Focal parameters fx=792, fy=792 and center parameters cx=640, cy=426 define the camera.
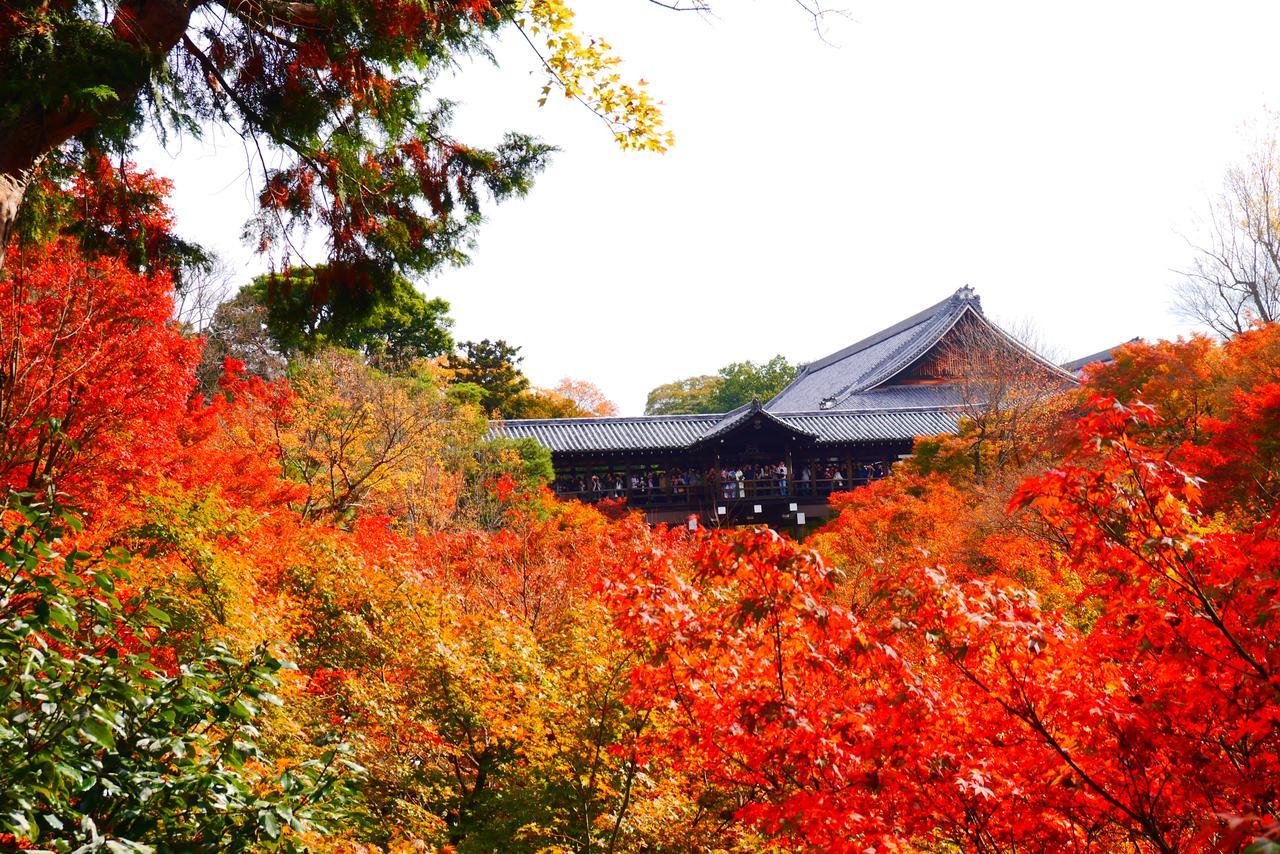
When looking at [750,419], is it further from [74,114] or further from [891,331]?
[74,114]

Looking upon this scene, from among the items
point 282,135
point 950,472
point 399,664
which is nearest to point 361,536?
point 399,664

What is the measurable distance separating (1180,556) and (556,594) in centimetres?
926

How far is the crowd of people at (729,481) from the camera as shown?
85.8ft

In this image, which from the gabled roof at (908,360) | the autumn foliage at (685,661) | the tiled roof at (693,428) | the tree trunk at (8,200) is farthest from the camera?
the gabled roof at (908,360)

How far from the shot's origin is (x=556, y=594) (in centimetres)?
1165

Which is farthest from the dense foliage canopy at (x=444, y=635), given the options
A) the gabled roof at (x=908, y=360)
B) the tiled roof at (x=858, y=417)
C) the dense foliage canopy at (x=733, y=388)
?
the dense foliage canopy at (x=733, y=388)

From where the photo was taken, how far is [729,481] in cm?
2606

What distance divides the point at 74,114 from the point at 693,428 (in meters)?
25.1

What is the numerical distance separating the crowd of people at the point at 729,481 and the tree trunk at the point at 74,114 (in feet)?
73.5

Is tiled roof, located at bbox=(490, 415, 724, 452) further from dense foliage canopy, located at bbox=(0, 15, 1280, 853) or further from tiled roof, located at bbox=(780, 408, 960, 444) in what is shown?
dense foliage canopy, located at bbox=(0, 15, 1280, 853)

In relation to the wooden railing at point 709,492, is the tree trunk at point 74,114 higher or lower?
higher

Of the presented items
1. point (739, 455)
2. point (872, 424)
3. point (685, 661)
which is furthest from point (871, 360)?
point (685, 661)

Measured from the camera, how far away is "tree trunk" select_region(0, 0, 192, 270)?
3.52 meters

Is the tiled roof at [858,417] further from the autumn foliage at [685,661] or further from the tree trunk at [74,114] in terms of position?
the tree trunk at [74,114]
